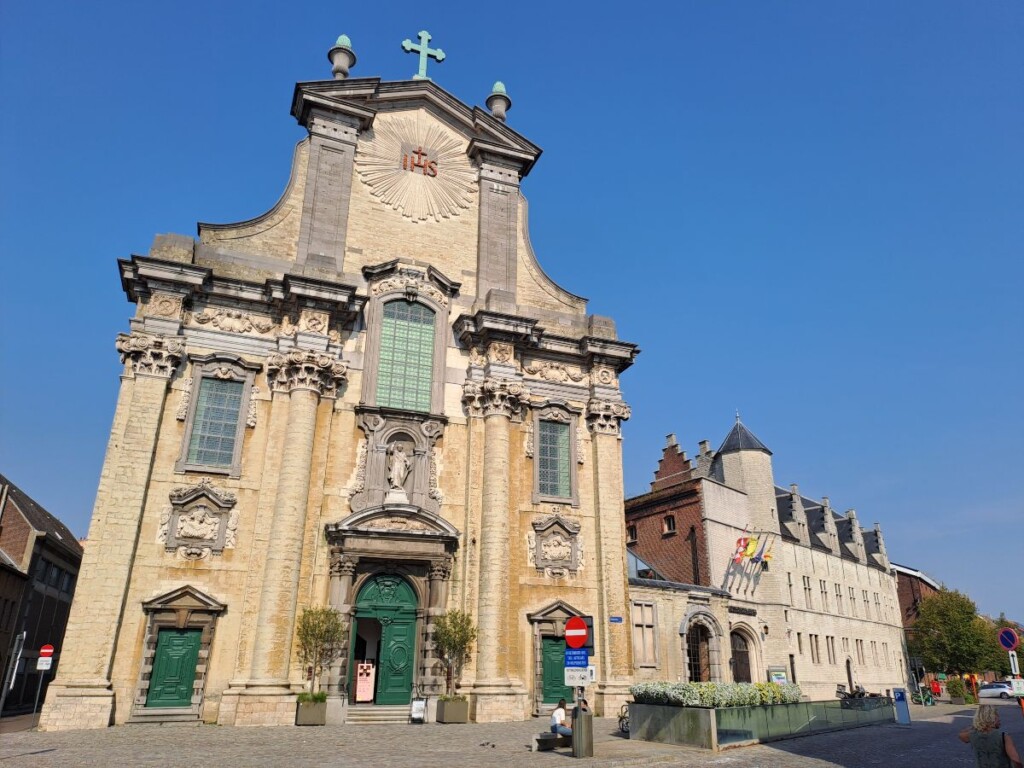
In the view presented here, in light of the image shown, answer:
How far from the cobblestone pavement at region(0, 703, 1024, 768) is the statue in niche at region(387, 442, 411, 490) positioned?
662 centimetres

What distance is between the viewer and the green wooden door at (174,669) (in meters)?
18.1

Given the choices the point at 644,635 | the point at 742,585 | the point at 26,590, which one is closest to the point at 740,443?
the point at 742,585

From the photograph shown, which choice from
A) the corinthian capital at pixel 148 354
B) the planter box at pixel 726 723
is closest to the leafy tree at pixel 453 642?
the planter box at pixel 726 723

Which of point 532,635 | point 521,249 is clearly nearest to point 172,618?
point 532,635

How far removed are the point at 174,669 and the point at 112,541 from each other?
11.9 ft

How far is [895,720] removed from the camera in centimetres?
2334

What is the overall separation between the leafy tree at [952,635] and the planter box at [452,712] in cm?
4308

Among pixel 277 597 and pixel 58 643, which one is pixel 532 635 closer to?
pixel 277 597

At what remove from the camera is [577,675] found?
44.1 feet

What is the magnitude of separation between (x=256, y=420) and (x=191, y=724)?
26.4ft

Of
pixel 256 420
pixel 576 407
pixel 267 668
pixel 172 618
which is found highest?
pixel 576 407

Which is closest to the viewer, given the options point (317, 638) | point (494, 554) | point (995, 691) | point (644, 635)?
point (317, 638)

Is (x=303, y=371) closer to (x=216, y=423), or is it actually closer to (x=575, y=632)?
(x=216, y=423)

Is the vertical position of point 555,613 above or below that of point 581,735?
above
